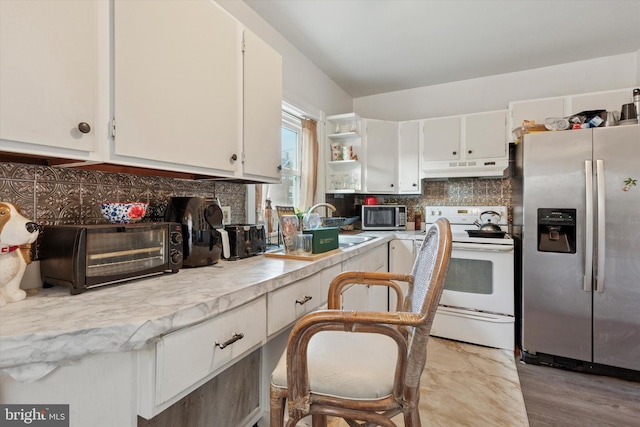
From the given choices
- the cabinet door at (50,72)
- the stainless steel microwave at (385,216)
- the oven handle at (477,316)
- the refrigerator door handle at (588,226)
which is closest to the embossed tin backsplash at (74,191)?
the cabinet door at (50,72)

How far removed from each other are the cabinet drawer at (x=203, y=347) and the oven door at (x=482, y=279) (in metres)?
2.16

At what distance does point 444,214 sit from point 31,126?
3.22 m

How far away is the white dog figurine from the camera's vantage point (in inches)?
32.1

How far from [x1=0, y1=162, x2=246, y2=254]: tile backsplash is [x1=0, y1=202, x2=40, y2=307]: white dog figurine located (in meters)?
0.18

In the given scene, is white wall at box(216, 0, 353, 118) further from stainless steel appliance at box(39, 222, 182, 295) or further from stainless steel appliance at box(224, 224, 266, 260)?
stainless steel appliance at box(39, 222, 182, 295)

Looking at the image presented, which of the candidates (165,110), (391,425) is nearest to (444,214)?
(391,425)

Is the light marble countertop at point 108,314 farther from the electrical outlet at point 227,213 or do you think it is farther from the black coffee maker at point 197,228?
the electrical outlet at point 227,213

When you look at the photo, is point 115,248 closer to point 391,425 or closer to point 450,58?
point 391,425

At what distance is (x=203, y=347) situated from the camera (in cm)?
87

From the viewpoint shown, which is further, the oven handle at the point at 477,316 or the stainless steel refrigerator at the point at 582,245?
the oven handle at the point at 477,316

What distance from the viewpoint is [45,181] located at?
1.05 m

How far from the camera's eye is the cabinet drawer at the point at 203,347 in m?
0.76

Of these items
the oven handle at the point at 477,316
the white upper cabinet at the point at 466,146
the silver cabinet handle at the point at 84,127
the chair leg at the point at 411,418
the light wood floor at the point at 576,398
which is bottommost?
the light wood floor at the point at 576,398

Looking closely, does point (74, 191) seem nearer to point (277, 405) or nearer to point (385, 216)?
point (277, 405)
